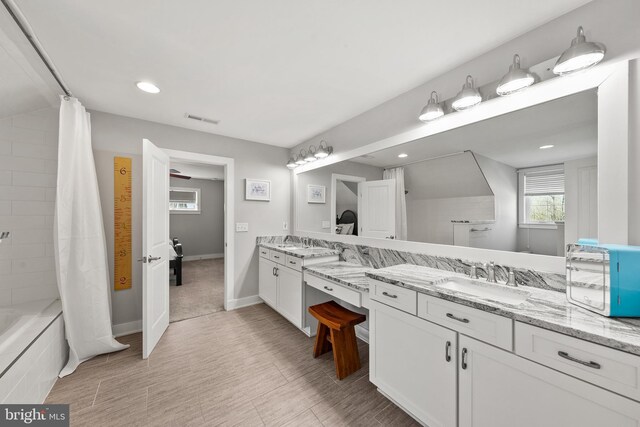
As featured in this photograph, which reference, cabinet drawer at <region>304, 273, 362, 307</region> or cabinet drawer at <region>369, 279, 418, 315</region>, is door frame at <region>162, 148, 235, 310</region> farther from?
cabinet drawer at <region>369, 279, 418, 315</region>

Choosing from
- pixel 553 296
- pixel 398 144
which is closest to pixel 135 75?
pixel 398 144

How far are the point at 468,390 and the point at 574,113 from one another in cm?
158

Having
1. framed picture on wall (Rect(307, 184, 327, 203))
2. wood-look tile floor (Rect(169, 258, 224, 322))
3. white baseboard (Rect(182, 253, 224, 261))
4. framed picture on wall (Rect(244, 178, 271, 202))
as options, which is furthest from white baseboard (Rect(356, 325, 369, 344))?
white baseboard (Rect(182, 253, 224, 261))

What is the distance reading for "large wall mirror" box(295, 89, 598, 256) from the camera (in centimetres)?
132

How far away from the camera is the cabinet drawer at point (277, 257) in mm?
2890

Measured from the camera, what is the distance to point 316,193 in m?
3.34

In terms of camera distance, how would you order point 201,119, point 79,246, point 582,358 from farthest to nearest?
point 201,119
point 79,246
point 582,358

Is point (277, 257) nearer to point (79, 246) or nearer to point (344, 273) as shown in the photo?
point (344, 273)

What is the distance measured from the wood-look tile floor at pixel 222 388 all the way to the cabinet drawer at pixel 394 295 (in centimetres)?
74

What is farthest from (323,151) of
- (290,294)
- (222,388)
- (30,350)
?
(30,350)

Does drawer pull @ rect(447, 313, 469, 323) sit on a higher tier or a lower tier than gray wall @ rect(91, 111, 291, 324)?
lower

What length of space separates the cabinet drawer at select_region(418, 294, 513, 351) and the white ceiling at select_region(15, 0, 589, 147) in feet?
5.24

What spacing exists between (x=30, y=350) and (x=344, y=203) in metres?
2.73

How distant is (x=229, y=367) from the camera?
2.10m
